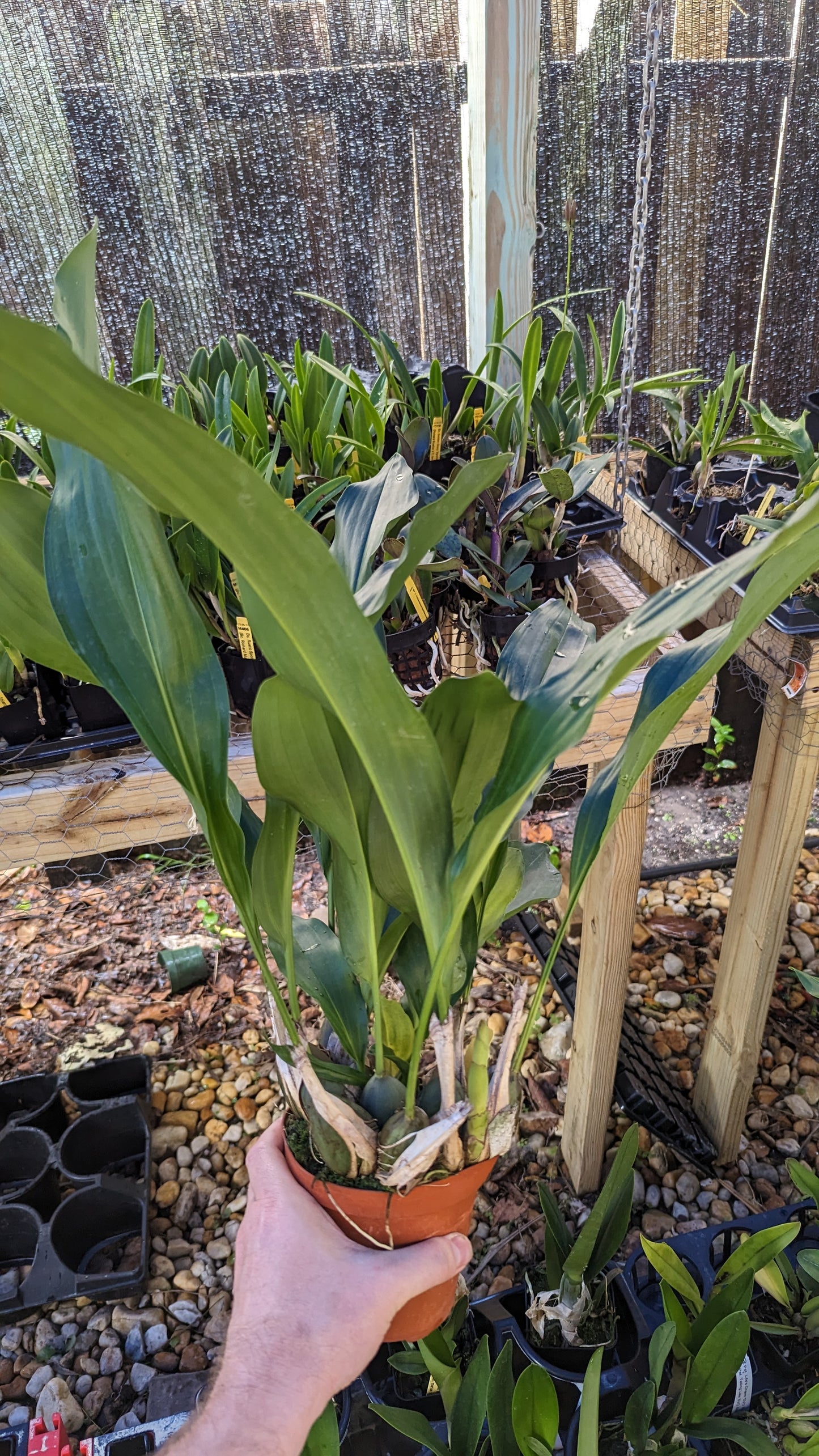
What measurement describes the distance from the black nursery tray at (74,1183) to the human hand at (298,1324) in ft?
2.33

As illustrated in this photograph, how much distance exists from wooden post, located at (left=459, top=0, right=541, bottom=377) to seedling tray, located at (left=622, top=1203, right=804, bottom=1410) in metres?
1.20

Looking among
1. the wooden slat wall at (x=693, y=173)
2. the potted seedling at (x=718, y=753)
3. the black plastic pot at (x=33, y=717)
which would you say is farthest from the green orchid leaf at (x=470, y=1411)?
the wooden slat wall at (x=693, y=173)

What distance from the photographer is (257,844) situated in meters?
0.50

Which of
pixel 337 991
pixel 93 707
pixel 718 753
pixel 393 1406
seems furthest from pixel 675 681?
pixel 718 753

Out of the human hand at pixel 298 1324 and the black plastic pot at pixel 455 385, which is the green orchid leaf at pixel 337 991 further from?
the black plastic pot at pixel 455 385

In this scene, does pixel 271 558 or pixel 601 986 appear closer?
pixel 271 558

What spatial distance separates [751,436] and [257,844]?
1.09 meters

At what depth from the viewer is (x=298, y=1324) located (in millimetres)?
541

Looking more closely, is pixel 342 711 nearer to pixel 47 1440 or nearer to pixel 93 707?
pixel 93 707

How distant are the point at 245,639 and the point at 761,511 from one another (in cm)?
71

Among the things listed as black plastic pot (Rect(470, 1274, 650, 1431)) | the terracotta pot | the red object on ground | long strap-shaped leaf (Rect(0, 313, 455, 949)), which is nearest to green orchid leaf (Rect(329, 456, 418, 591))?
long strap-shaped leaf (Rect(0, 313, 455, 949))

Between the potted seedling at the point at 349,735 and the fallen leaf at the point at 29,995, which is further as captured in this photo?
the fallen leaf at the point at 29,995

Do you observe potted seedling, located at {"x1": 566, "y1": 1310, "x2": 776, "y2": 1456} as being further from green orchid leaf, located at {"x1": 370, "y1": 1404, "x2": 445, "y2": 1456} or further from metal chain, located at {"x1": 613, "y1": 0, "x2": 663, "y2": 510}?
metal chain, located at {"x1": 613, "y1": 0, "x2": 663, "y2": 510}

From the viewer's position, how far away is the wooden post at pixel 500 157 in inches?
51.3
